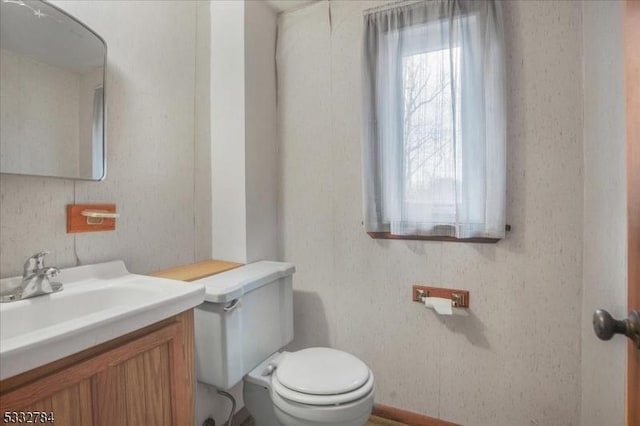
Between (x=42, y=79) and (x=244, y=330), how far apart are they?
1.15 metres

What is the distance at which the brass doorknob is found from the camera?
0.48 m

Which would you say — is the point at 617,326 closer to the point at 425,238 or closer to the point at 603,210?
the point at 603,210

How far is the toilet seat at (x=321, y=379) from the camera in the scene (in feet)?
3.35

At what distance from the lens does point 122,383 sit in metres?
0.74

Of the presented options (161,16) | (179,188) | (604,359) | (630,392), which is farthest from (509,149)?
(161,16)

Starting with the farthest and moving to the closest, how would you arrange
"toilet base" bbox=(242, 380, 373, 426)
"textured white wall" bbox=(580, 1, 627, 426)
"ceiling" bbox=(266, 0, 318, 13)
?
1. "ceiling" bbox=(266, 0, 318, 13)
2. "toilet base" bbox=(242, 380, 373, 426)
3. "textured white wall" bbox=(580, 1, 627, 426)

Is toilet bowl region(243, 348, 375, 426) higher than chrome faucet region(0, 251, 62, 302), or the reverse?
chrome faucet region(0, 251, 62, 302)

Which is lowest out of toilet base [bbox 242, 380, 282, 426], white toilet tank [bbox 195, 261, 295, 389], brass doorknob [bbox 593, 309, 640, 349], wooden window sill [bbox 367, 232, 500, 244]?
toilet base [bbox 242, 380, 282, 426]

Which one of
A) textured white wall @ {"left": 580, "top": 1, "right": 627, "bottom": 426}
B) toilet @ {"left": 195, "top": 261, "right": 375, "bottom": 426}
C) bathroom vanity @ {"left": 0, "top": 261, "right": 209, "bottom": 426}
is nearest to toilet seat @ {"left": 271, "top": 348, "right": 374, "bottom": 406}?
toilet @ {"left": 195, "top": 261, "right": 375, "bottom": 426}

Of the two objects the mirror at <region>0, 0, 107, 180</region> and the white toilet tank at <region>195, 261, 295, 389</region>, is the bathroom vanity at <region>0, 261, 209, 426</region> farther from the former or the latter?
the mirror at <region>0, 0, 107, 180</region>

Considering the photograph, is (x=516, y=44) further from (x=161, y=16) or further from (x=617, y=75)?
(x=161, y=16)

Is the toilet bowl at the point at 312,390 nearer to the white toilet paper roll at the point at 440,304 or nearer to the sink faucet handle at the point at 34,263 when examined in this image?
the white toilet paper roll at the point at 440,304

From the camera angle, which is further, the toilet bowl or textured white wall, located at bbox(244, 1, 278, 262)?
textured white wall, located at bbox(244, 1, 278, 262)

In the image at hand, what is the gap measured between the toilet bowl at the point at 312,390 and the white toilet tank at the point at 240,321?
0.41 ft
